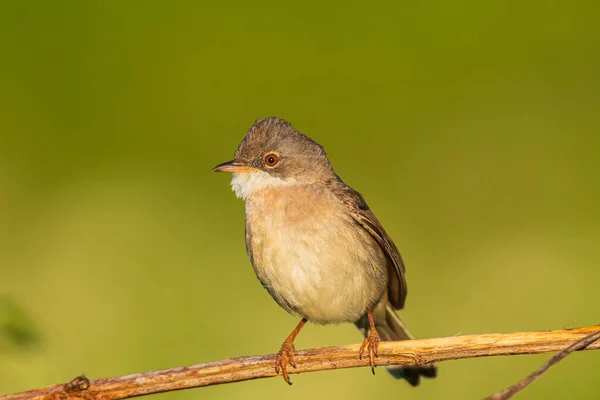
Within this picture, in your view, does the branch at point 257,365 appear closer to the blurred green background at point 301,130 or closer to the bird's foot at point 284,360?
the bird's foot at point 284,360

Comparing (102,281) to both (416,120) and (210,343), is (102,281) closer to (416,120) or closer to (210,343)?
(210,343)

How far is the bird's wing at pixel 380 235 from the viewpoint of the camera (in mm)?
4488

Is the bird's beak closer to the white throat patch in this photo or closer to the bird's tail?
the white throat patch

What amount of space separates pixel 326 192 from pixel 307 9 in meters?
3.42

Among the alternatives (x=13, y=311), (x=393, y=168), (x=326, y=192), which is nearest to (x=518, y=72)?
(x=393, y=168)

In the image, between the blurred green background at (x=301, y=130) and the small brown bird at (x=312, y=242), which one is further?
the blurred green background at (x=301, y=130)

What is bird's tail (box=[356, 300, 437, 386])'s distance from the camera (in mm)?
4637

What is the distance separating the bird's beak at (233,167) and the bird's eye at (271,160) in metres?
0.13

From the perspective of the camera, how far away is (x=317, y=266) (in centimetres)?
411

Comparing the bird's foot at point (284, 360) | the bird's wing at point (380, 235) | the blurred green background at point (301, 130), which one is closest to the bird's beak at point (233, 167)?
the bird's wing at point (380, 235)

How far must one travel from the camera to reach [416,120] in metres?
6.84

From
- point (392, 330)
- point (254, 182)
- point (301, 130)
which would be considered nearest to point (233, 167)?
point (254, 182)

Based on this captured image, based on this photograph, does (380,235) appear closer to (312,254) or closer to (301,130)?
(312,254)

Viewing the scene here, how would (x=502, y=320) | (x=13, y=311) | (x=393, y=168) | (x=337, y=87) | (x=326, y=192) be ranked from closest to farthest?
(x=13, y=311) < (x=326, y=192) < (x=502, y=320) < (x=393, y=168) < (x=337, y=87)
